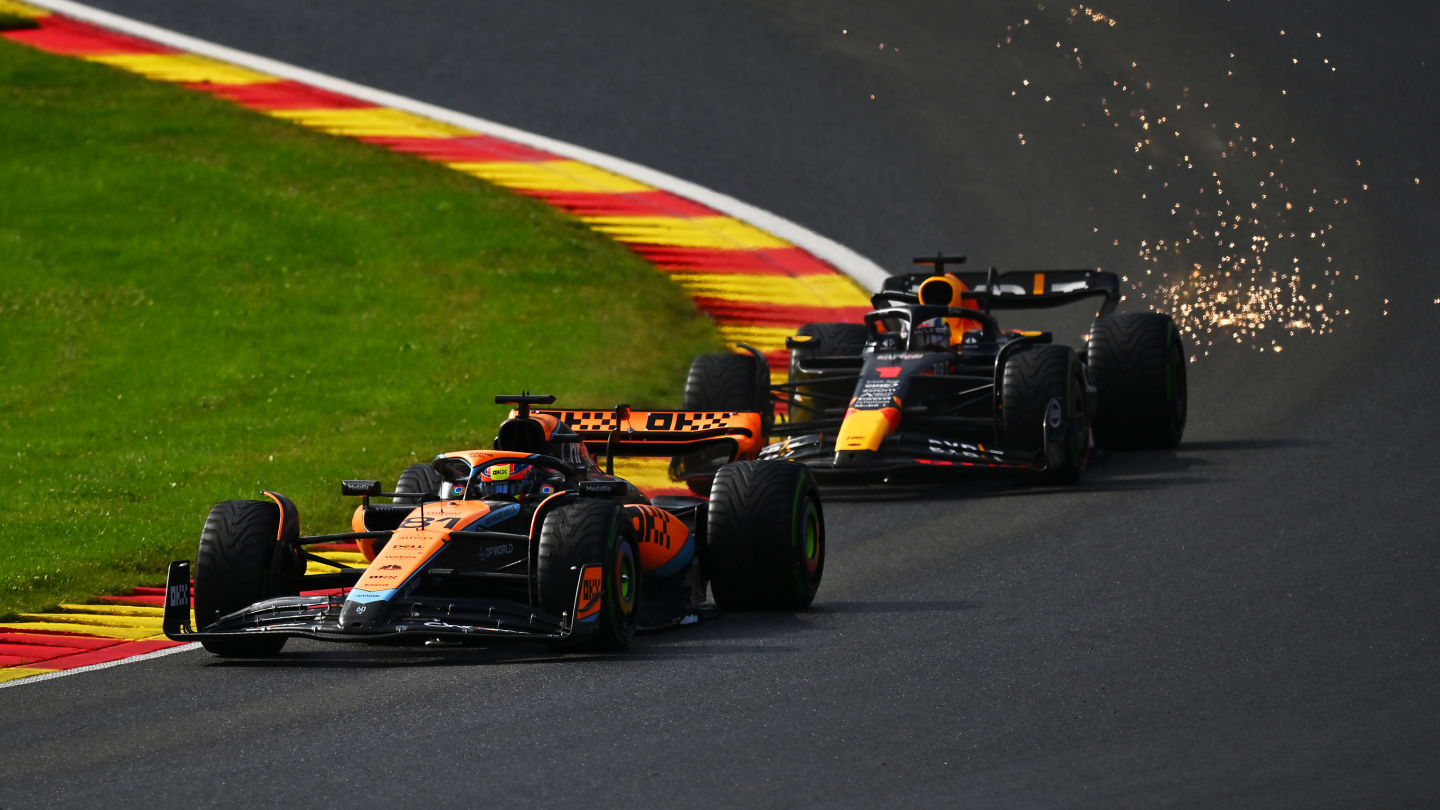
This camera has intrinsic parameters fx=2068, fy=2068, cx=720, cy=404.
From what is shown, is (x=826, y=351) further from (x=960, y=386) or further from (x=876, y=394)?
(x=876, y=394)

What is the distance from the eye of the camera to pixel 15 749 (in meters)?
8.30

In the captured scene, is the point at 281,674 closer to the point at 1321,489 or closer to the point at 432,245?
the point at 1321,489

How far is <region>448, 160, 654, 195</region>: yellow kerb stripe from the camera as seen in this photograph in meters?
26.0

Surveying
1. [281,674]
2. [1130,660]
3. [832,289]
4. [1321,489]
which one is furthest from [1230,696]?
[832,289]

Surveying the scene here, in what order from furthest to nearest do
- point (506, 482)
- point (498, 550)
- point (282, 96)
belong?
point (282, 96), point (506, 482), point (498, 550)

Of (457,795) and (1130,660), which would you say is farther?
(1130,660)

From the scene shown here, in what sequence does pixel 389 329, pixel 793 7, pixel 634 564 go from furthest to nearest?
pixel 793 7 < pixel 389 329 < pixel 634 564

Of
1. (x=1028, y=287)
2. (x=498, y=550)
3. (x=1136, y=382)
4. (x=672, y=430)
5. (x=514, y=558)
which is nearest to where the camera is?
(x=498, y=550)

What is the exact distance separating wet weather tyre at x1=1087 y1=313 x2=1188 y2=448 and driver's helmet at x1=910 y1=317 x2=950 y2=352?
147 cm

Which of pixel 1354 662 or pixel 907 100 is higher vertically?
pixel 907 100

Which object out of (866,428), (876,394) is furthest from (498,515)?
(876,394)

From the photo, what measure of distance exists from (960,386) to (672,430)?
3437 mm

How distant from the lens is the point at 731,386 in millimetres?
16812

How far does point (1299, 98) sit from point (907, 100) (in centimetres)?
522
